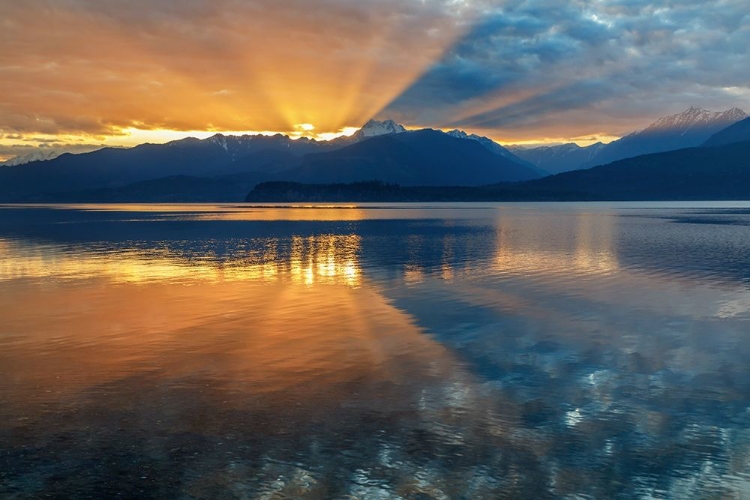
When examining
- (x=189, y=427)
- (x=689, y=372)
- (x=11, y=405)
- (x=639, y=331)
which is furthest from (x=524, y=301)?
(x=11, y=405)

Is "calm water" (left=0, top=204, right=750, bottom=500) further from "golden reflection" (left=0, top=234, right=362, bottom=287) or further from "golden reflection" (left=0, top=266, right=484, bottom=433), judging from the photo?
"golden reflection" (left=0, top=234, right=362, bottom=287)

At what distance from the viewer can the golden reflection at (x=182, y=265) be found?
47531 millimetres

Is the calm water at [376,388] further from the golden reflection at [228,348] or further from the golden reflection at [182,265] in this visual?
the golden reflection at [182,265]

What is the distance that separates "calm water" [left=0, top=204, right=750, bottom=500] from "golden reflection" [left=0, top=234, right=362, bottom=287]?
2.56 m

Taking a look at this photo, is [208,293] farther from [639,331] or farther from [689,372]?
[689,372]

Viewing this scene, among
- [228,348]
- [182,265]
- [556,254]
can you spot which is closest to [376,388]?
[228,348]

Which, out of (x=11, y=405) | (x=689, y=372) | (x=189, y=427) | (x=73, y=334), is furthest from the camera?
(x=73, y=334)

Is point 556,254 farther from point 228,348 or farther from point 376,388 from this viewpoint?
point 376,388

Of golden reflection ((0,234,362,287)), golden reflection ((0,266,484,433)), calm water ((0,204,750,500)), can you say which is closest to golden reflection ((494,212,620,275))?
calm water ((0,204,750,500))

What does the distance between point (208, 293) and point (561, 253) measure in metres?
39.0

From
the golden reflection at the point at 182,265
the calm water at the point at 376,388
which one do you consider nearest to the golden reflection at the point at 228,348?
the calm water at the point at 376,388

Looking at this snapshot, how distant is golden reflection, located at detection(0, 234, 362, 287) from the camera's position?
47.5m

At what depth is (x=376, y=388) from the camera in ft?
67.1

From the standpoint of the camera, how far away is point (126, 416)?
58.3 feet
